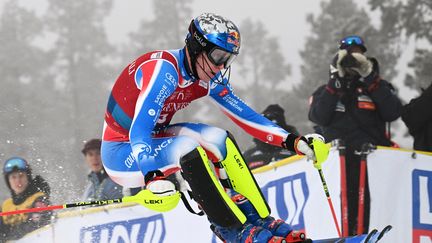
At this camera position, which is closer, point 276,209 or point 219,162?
point 219,162

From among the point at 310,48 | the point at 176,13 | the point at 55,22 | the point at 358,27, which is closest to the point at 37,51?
the point at 55,22

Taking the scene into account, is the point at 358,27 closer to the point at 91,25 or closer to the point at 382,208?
the point at 382,208

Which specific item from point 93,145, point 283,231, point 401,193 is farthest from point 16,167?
point 401,193

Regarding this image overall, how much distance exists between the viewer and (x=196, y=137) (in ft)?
14.9

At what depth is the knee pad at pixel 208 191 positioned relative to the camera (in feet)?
13.5

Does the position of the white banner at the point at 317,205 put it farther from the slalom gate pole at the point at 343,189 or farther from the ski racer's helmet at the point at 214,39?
the ski racer's helmet at the point at 214,39

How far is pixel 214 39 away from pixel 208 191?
1075 mm

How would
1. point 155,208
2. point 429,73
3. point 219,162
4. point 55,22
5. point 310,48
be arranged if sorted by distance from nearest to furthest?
point 155,208 → point 219,162 → point 429,73 → point 310,48 → point 55,22

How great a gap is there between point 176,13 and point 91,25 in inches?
301

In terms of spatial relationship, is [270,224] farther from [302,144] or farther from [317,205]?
[317,205]

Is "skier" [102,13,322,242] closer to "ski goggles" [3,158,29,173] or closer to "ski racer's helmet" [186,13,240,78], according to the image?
"ski racer's helmet" [186,13,240,78]

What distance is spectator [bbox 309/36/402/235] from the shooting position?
6238mm

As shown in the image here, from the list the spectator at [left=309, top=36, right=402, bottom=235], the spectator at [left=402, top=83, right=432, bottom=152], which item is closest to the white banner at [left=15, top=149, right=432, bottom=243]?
the spectator at [left=402, top=83, right=432, bottom=152]

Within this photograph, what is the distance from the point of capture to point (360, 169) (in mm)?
5406
